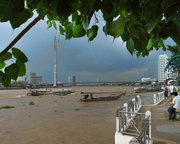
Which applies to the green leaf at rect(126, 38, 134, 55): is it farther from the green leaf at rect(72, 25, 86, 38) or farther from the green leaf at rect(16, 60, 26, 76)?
the green leaf at rect(16, 60, 26, 76)

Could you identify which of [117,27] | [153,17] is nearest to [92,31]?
[117,27]

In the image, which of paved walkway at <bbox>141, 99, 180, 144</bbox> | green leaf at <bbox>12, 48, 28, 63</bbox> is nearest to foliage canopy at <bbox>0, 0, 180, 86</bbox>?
green leaf at <bbox>12, 48, 28, 63</bbox>

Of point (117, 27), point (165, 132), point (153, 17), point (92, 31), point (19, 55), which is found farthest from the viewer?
point (165, 132)

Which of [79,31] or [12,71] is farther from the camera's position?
[79,31]

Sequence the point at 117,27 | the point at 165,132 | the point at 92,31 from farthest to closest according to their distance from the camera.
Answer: the point at 165,132 < the point at 92,31 < the point at 117,27

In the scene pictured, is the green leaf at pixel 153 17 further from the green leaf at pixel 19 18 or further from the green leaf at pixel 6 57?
the green leaf at pixel 6 57

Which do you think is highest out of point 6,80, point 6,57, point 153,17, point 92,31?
point 92,31

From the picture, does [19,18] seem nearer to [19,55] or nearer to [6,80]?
[19,55]

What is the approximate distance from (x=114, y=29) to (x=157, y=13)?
41cm

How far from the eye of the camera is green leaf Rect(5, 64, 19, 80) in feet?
2.99

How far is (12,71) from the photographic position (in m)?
0.92

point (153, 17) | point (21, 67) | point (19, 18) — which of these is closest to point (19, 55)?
point (21, 67)

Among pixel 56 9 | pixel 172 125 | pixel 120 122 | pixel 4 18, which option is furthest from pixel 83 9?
pixel 172 125

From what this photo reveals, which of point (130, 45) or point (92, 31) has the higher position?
point (92, 31)
